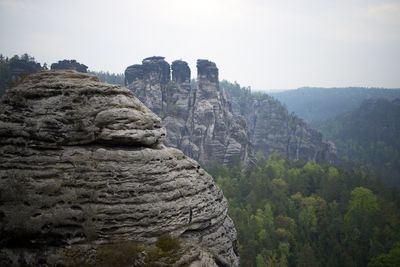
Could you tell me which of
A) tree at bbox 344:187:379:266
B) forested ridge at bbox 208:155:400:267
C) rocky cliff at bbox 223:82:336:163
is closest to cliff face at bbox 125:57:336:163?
forested ridge at bbox 208:155:400:267

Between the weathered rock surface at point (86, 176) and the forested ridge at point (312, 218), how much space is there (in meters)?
36.2

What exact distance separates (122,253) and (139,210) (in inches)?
88.5

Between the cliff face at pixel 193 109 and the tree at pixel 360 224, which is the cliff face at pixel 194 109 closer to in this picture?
the cliff face at pixel 193 109

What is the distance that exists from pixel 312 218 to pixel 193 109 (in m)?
55.2

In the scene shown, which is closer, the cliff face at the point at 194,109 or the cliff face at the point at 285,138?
the cliff face at the point at 194,109

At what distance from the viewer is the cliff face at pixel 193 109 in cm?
10494

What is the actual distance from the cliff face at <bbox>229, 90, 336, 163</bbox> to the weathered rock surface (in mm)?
133439

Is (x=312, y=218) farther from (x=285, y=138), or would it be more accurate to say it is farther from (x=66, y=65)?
(x=285, y=138)

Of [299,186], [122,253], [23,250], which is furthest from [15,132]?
[299,186]

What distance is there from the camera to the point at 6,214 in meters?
15.4

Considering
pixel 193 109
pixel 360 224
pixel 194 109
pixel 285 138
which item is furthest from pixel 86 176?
pixel 285 138

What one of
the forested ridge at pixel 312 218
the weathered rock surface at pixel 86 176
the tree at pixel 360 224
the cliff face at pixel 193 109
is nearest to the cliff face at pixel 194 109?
the cliff face at pixel 193 109

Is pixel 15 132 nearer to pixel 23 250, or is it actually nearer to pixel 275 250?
pixel 23 250

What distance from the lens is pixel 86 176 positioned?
16188mm
